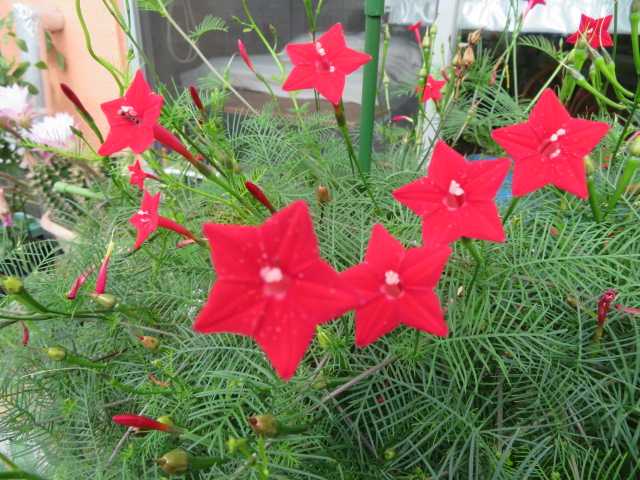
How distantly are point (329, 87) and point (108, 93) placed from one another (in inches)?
48.3

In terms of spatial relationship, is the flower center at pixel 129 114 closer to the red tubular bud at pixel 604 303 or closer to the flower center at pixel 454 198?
the flower center at pixel 454 198

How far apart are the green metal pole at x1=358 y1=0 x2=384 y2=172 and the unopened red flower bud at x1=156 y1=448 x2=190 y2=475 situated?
28 centimetres

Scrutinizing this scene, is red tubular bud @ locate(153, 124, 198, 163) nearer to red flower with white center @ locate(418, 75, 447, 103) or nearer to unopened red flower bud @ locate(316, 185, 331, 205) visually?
unopened red flower bud @ locate(316, 185, 331, 205)

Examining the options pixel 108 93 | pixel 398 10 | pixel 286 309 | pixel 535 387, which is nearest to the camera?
pixel 286 309

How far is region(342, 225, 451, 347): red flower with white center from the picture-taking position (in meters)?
0.25

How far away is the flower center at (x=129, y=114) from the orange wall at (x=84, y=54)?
984mm

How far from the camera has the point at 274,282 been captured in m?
0.22

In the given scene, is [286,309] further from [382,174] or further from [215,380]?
[382,174]

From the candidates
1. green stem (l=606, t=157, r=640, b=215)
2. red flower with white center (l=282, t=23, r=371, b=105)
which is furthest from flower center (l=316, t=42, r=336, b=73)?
green stem (l=606, t=157, r=640, b=215)

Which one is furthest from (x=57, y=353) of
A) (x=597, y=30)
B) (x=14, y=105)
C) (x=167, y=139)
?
(x=14, y=105)

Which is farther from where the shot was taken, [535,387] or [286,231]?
[535,387]

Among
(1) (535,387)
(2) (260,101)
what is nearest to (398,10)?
(2) (260,101)

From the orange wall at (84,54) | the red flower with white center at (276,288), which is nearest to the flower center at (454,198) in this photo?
the red flower with white center at (276,288)

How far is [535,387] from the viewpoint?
36cm
